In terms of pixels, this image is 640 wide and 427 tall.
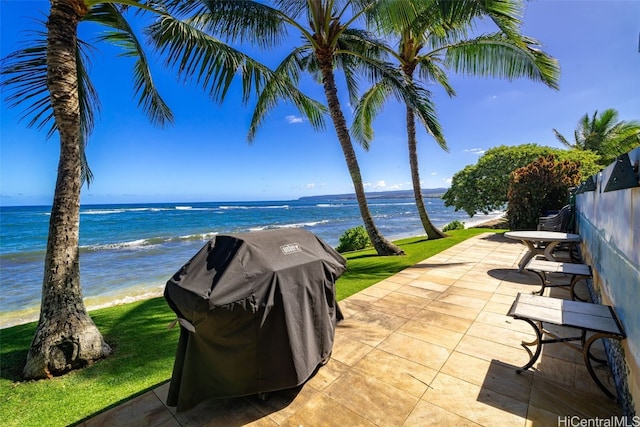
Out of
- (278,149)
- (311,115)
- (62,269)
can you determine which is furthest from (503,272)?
(278,149)

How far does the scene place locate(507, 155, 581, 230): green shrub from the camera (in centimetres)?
1027

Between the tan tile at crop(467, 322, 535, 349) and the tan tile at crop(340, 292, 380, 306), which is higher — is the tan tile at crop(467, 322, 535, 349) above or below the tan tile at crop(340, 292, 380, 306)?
above

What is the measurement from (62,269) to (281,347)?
284 cm

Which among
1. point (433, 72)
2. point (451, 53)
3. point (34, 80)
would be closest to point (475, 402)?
point (34, 80)

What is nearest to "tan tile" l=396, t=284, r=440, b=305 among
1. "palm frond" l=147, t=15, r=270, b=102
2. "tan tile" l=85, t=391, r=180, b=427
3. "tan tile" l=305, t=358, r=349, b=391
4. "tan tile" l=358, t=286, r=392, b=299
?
"tan tile" l=358, t=286, r=392, b=299

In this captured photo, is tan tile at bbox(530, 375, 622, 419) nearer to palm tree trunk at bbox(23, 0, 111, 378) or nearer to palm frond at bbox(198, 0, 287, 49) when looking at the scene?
palm tree trunk at bbox(23, 0, 111, 378)

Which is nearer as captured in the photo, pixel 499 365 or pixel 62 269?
A: pixel 499 365

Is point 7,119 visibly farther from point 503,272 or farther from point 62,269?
point 503,272

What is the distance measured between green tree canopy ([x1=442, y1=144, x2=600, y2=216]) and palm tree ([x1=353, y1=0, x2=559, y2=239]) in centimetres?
604

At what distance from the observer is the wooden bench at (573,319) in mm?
2209

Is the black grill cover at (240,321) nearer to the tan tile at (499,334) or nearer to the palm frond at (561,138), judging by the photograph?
the tan tile at (499,334)

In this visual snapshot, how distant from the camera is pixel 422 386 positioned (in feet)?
8.23

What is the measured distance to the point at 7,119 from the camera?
463 cm

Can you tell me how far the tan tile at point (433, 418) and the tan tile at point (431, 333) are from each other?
41.0 inches
